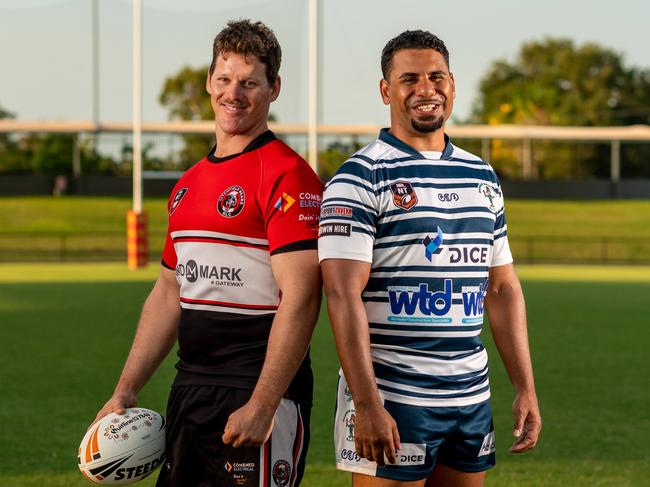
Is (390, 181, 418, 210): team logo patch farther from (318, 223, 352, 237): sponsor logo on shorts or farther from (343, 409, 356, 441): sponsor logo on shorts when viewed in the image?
(343, 409, 356, 441): sponsor logo on shorts

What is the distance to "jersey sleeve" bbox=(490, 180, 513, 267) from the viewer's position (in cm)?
387

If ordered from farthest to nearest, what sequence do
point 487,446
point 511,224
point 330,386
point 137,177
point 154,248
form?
point 511,224
point 154,248
point 137,177
point 330,386
point 487,446

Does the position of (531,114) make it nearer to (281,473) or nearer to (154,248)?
(154,248)

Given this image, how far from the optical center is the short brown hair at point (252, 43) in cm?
374

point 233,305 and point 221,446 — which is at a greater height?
point 233,305

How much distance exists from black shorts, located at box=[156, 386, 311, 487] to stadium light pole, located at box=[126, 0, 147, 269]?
26.0m

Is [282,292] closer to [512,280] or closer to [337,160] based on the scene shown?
[512,280]

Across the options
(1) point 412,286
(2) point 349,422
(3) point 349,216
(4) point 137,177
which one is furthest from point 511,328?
(4) point 137,177

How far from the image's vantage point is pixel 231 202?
3645 millimetres

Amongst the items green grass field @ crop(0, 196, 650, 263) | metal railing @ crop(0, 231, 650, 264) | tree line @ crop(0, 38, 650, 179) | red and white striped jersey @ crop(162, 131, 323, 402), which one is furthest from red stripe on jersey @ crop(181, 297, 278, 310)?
tree line @ crop(0, 38, 650, 179)

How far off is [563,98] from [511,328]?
75249 millimetres

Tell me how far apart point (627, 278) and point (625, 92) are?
53632 millimetres

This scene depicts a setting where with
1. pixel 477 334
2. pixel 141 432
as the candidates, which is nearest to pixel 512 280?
pixel 477 334

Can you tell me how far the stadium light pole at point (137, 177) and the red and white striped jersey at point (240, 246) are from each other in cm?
Answer: 2599
